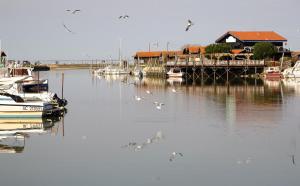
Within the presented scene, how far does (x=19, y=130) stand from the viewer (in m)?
36.0

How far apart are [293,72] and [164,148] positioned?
64336 mm

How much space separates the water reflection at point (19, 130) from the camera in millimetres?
31312

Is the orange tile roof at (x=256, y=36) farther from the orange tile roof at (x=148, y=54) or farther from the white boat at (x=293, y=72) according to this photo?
the orange tile roof at (x=148, y=54)

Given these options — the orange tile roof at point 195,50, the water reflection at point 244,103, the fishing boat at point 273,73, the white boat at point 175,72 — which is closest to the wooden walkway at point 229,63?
the white boat at point 175,72

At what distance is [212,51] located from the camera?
101688 millimetres

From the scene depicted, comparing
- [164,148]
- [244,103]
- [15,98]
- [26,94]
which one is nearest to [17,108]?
[15,98]

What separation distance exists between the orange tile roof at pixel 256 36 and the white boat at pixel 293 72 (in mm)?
14133

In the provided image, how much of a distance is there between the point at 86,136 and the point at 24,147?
4111 millimetres

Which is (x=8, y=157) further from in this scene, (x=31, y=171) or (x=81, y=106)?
(x=81, y=106)

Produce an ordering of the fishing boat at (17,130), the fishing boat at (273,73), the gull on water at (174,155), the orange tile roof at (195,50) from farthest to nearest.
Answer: the orange tile roof at (195,50)
the fishing boat at (273,73)
the fishing boat at (17,130)
the gull on water at (174,155)

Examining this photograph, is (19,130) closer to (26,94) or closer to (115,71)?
(26,94)

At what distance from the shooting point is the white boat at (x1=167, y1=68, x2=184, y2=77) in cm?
9516

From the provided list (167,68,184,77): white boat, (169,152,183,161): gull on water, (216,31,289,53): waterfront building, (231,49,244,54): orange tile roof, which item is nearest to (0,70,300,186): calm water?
(169,152,183,161): gull on water

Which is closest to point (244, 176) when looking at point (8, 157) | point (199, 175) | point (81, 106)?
point (199, 175)
